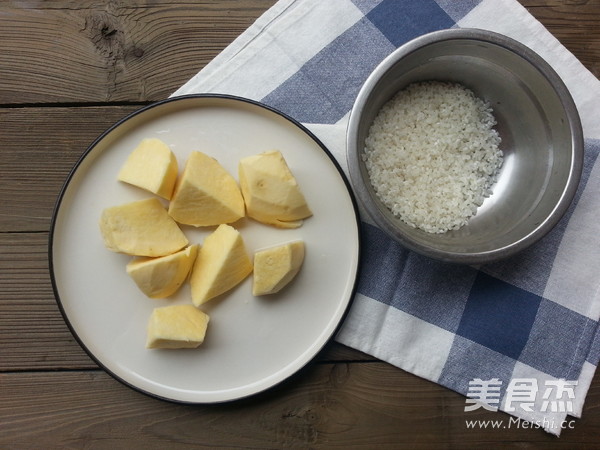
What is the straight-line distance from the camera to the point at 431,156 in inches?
40.4

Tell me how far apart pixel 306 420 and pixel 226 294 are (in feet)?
1.07

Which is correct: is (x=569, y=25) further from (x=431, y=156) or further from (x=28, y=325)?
(x=28, y=325)

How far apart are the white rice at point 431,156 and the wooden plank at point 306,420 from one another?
360 millimetres

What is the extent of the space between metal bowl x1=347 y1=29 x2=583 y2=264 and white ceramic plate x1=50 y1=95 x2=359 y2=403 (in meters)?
0.14

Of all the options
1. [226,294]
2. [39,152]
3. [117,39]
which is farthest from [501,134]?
[39,152]

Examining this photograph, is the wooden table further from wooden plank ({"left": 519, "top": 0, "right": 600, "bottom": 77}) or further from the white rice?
the white rice

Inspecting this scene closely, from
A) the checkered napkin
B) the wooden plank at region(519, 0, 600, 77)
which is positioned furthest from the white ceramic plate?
the wooden plank at region(519, 0, 600, 77)

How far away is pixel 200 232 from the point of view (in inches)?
40.5

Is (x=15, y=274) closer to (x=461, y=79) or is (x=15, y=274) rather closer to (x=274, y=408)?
(x=274, y=408)

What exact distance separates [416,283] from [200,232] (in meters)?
0.47

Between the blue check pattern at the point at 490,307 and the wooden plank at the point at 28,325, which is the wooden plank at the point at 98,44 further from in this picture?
the blue check pattern at the point at 490,307

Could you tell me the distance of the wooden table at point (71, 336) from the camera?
42.6 inches

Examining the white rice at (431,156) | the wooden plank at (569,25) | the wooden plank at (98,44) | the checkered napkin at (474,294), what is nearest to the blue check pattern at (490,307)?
the checkered napkin at (474,294)

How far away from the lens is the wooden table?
1.08 metres
